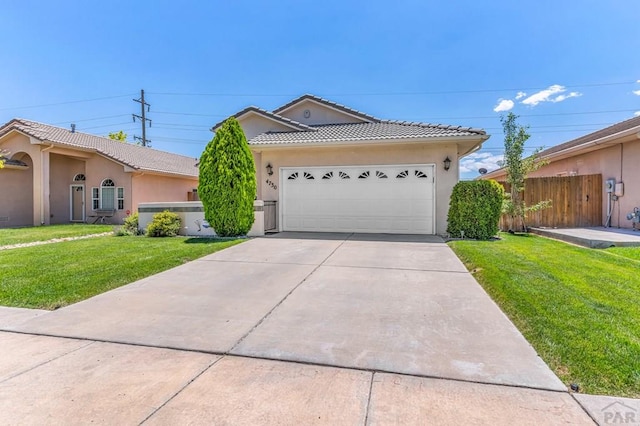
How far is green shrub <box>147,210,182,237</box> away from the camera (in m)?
11.3

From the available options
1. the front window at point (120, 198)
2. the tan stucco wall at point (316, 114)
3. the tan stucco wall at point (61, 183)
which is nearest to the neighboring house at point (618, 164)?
the tan stucco wall at point (316, 114)

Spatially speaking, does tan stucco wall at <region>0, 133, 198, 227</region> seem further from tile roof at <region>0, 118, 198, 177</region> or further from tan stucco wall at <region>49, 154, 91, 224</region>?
tile roof at <region>0, 118, 198, 177</region>

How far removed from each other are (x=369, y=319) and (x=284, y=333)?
104 cm

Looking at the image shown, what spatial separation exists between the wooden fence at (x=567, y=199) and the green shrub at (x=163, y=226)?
1179cm

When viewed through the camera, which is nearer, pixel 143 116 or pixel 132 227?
pixel 132 227

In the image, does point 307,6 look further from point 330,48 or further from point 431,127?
point 431,127

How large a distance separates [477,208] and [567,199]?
526cm

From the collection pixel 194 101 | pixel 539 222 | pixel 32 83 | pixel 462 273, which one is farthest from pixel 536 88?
pixel 32 83

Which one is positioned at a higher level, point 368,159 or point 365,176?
point 368,159

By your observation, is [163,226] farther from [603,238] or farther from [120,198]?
[603,238]

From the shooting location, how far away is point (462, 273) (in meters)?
6.07

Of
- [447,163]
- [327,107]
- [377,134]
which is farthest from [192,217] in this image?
[447,163]

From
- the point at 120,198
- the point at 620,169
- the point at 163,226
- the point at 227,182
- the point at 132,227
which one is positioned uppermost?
Result: the point at 620,169

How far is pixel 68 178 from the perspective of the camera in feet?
64.3
